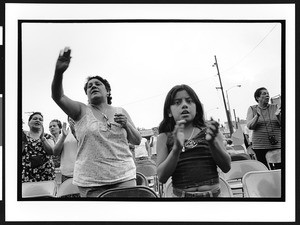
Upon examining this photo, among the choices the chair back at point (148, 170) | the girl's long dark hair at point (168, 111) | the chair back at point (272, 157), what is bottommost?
the chair back at point (148, 170)

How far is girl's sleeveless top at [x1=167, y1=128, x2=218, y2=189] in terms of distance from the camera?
279 centimetres

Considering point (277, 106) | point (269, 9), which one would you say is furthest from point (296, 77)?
point (269, 9)

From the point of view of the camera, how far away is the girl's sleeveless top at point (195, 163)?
279 cm

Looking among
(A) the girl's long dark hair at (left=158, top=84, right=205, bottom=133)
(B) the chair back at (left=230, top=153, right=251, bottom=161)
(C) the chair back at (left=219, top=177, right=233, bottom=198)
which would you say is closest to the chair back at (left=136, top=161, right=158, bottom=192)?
(A) the girl's long dark hair at (left=158, top=84, right=205, bottom=133)

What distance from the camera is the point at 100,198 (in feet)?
9.28

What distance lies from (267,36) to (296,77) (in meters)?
0.37

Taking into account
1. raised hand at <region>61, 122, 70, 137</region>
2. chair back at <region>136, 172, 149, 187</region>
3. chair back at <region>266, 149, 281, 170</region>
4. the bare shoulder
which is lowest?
chair back at <region>136, 172, 149, 187</region>

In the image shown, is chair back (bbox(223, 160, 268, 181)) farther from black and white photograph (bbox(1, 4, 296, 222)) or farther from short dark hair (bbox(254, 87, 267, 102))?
short dark hair (bbox(254, 87, 267, 102))

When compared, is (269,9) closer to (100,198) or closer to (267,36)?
(267,36)

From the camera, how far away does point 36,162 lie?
9.53 ft

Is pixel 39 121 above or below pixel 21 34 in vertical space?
below

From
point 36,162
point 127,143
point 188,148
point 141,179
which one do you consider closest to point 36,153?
point 36,162

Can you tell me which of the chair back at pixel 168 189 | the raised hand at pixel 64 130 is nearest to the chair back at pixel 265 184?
the chair back at pixel 168 189

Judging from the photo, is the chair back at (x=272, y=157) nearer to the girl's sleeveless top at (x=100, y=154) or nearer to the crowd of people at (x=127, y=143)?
the crowd of people at (x=127, y=143)
